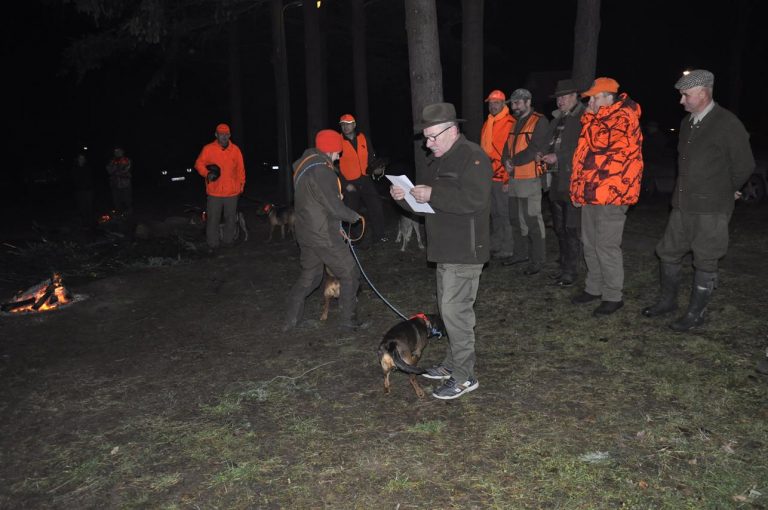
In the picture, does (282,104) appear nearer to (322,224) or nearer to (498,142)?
(498,142)

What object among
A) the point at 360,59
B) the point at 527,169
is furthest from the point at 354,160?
the point at 360,59

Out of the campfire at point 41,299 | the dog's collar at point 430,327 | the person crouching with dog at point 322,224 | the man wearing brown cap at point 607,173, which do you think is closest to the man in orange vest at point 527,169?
the man wearing brown cap at point 607,173

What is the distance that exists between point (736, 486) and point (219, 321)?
5818mm

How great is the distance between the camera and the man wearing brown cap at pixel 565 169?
702 cm

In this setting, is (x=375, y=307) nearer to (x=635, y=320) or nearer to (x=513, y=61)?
(x=635, y=320)

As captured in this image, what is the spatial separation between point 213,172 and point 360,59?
907 cm

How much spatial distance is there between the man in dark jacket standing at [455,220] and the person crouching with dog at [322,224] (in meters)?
1.58

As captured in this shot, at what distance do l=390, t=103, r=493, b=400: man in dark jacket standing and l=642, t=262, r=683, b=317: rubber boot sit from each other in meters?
2.74

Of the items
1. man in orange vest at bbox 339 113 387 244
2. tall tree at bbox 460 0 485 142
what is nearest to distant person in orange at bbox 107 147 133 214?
A: man in orange vest at bbox 339 113 387 244

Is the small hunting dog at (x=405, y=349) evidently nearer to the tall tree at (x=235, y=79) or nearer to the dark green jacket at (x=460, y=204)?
the dark green jacket at (x=460, y=204)

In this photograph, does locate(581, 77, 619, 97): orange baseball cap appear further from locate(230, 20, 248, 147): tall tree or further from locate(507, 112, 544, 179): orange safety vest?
locate(230, 20, 248, 147): tall tree

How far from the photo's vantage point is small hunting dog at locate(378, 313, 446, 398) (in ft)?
15.9

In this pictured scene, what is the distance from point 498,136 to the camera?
8.47 metres

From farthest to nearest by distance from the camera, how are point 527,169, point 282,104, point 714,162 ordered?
point 282,104
point 527,169
point 714,162
